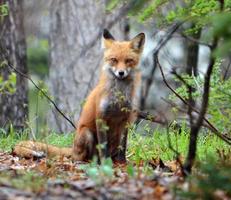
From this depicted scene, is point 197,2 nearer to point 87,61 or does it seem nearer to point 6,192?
point 6,192

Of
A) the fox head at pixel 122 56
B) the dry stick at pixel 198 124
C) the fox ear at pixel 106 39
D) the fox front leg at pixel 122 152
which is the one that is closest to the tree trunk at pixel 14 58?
the fox ear at pixel 106 39

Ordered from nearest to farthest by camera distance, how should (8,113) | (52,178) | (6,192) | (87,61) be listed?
(6,192) → (52,178) → (8,113) → (87,61)

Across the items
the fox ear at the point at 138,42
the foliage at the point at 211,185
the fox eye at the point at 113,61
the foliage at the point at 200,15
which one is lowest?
the foliage at the point at 211,185

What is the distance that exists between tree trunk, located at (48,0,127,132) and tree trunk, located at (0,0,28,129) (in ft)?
6.25

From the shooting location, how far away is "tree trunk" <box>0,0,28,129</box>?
1212cm

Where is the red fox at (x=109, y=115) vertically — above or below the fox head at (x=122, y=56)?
below

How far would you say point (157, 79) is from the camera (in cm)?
2008

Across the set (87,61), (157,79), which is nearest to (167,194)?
(87,61)

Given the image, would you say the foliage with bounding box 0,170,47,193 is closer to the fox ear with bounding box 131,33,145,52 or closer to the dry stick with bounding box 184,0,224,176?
the dry stick with bounding box 184,0,224,176

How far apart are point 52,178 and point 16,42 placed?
6.90m

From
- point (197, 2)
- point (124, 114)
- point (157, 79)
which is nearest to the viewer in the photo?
point (197, 2)

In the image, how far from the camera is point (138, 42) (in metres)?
9.48

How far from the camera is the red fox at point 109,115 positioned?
8398mm

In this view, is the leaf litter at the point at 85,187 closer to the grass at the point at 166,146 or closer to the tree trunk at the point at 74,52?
the grass at the point at 166,146
